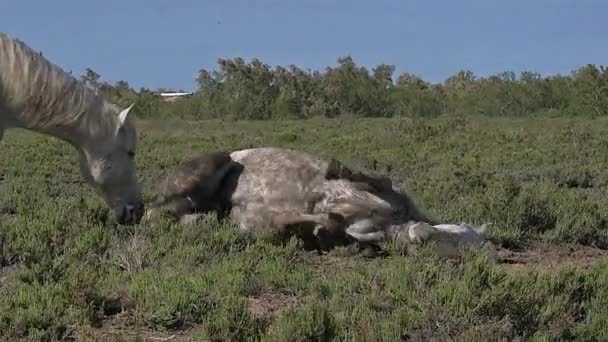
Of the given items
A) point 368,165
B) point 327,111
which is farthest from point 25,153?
point 327,111

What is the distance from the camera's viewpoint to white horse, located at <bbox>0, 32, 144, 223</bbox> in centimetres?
629

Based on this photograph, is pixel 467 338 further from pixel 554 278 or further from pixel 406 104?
pixel 406 104

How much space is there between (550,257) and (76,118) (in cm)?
359

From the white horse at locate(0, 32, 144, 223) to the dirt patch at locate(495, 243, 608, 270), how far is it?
111 inches

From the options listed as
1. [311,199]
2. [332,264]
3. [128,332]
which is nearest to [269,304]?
[128,332]

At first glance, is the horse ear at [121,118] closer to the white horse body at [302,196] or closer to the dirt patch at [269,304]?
the white horse body at [302,196]

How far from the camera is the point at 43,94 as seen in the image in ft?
21.0

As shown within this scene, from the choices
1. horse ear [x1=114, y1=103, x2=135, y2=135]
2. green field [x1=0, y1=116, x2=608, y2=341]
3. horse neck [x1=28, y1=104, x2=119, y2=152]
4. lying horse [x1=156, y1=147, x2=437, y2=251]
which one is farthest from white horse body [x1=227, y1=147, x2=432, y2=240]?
horse neck [x1=28, y1=104, x2=119, y2=152]

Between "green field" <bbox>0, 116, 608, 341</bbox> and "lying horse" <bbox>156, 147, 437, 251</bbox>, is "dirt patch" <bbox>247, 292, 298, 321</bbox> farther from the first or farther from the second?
"lying horse" <bbox>156, 147, 437, 251</bbox>

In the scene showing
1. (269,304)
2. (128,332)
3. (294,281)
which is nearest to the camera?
(128,332)

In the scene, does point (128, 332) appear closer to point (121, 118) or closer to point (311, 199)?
point (311, 199)

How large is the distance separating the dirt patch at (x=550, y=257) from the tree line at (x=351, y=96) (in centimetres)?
3942

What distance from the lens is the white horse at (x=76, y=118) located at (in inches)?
247

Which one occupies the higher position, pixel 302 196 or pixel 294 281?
pixel 302 196
